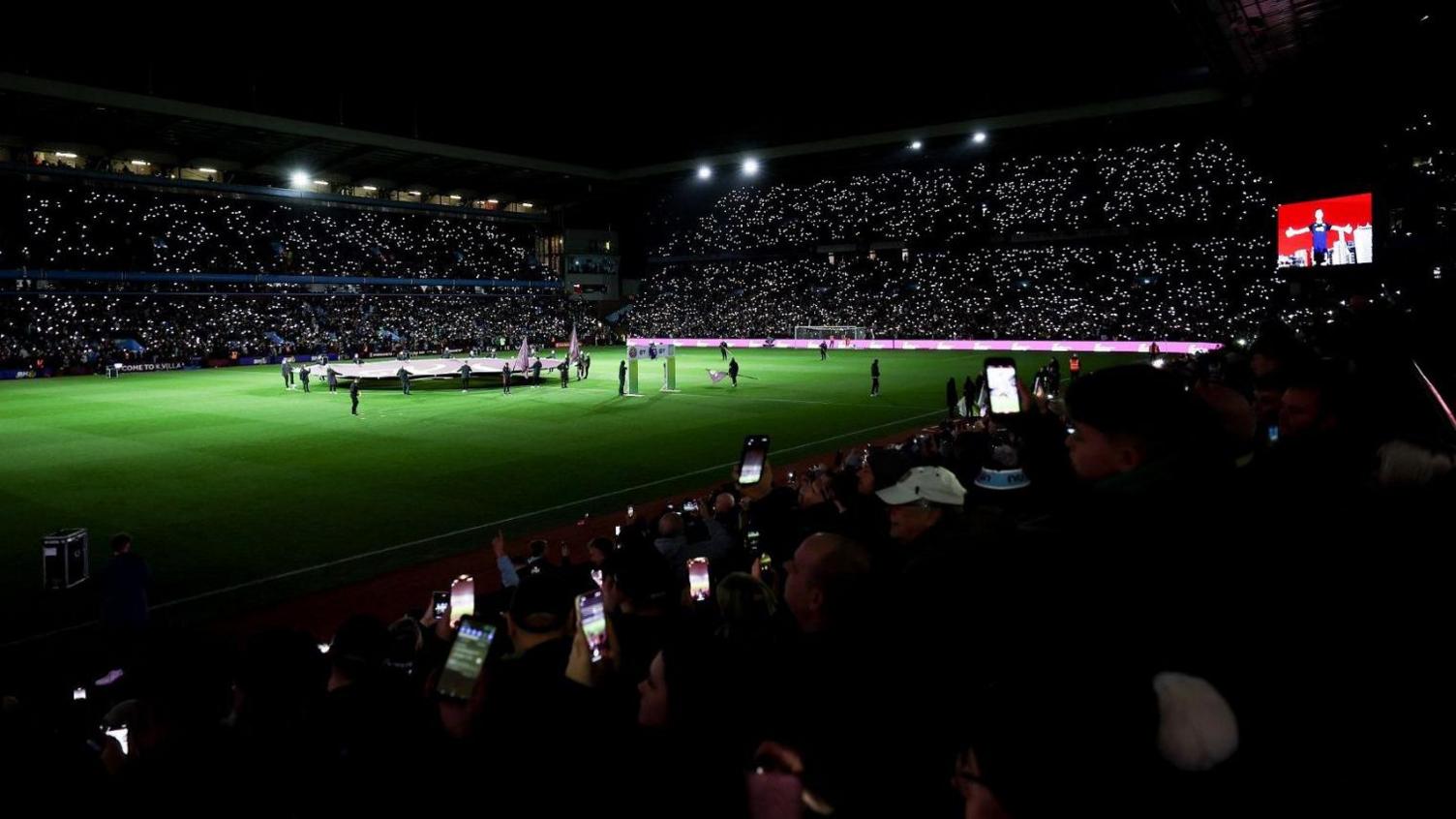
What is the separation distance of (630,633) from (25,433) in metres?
29.9

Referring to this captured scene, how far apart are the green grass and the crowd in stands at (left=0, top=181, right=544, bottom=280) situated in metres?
31.5

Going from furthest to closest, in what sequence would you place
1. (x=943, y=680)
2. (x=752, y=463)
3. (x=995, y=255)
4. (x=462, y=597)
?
(x=995, y=255) < (x=752, y=463) < (x=462, y=597) < (x=943, y=680)

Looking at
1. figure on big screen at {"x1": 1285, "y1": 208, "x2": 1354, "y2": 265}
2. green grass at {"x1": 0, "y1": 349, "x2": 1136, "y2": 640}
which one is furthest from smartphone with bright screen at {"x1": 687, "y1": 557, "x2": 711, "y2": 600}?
figure on big screen at {"x1": 1285, "y1": 208, "x2": 1354, "y2": 265}

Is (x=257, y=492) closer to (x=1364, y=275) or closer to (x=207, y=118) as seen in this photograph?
(x=1364, y=275)

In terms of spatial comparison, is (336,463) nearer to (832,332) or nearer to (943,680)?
(943,680)

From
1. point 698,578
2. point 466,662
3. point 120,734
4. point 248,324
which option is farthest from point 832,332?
point 466,662

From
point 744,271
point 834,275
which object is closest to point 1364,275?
point 834,275

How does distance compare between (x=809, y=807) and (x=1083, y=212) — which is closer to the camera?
(x=809, y=807)

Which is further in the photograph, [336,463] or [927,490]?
[336,463]

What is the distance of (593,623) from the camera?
10.7ft

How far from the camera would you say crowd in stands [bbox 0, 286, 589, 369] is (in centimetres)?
5719

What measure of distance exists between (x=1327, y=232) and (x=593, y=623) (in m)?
29.0

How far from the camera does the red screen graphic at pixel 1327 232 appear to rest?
76.7 feet

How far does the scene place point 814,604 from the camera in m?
3.21
